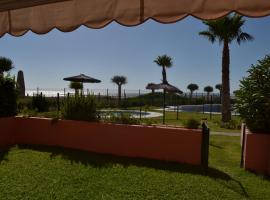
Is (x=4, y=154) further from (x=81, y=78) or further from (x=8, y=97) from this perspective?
(x=81, y=78)

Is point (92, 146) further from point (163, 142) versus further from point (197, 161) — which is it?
point (197, 161)

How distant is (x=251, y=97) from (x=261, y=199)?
7.74 feet

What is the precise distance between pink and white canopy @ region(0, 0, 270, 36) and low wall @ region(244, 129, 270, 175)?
140 inches

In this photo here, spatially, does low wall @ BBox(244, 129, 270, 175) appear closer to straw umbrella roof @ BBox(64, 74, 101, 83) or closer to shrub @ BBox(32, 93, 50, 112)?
shrub @ BBox(32, 93, 50, 112)

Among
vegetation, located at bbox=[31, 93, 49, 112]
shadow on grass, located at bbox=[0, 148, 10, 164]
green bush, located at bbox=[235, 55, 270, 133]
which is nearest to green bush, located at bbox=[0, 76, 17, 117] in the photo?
shadow on grass, located at bbox=[0, 148, 10, 164]

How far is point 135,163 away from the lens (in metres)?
5.96

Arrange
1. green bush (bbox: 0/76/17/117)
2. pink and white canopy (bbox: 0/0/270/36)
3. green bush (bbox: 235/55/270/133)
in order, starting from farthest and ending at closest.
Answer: green bush (bbox: 0/76/17/117) → green bush (bbox: 235/55/270/133) → pink and white canopy (bbox: 0/0/270/36)

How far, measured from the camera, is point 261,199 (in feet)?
14.0

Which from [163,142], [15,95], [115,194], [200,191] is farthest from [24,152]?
[200,191]

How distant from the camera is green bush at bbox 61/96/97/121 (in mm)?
7355

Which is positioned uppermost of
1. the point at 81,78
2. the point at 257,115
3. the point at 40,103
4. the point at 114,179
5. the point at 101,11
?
the point at 81,78

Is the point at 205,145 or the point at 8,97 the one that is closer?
the point at 205,145

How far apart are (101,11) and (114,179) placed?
259 cm

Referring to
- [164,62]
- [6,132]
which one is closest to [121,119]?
[6,132]
